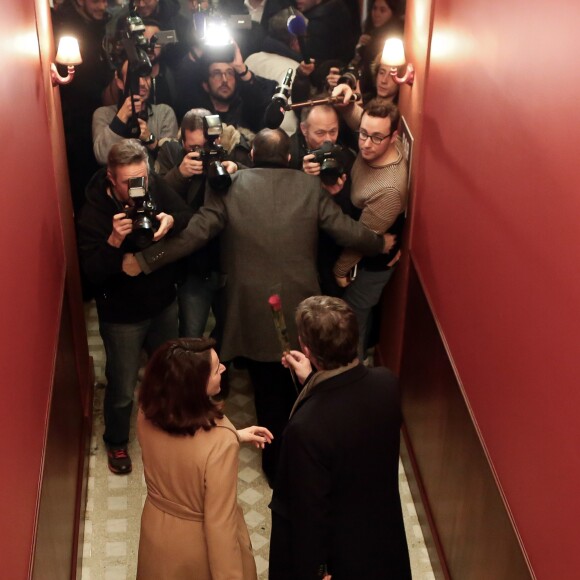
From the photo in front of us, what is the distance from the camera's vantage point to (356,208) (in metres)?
4.10

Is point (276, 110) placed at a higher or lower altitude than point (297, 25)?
lower

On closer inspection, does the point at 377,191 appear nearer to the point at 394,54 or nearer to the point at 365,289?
the point at 365,289

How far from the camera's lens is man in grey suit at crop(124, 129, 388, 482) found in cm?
365

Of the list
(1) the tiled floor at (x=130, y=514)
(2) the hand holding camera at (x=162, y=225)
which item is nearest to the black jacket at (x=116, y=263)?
(2) the hand holding camera at (x=162, y=225)

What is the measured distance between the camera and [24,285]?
2525 mm

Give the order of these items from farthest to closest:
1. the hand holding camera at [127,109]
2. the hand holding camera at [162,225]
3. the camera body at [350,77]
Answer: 1. the camera body at [350,77]
2. the hand holding camera at [127,109]
3. the hand holding camera at [162,225]

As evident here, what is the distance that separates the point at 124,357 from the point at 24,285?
4.67 feet

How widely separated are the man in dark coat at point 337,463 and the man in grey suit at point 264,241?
100cm

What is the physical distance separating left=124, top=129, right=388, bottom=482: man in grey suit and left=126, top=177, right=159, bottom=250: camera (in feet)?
0.68

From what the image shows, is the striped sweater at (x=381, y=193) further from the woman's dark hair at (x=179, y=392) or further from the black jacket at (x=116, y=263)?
the woman's dark hair at (x=179, y=392)

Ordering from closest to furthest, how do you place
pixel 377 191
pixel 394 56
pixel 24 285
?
pixel 24 285, pixel 377 191, pixel 394 56

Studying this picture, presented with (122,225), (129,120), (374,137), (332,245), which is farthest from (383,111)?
(129,120)

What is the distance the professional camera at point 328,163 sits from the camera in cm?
385

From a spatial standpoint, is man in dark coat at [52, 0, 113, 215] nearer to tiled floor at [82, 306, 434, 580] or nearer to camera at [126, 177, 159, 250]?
tiled floor at [82, 306, 434, 580]
